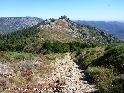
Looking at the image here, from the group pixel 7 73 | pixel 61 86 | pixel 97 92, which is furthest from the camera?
pixel 7 73

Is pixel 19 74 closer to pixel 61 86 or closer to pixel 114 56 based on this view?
pixel 61 86

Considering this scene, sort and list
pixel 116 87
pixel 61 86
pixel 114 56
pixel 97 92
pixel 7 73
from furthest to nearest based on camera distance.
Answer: pixel 114 56 → pixel 7 73 → pixel 61 86 → pixel 97 92 → pixel 116 87

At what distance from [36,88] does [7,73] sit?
5.52 m

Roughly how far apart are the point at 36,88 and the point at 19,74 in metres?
5.37

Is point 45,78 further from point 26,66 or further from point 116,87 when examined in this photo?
point 116,87

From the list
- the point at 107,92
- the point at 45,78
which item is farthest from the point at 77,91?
the point at 45,78

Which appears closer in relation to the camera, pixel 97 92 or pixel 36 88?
pixel 97 92

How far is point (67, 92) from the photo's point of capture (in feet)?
64.7

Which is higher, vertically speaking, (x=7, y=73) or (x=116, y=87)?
(x=116, y=87)

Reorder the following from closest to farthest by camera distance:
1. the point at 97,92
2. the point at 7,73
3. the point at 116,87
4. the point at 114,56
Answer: the point at 116,87, the point at 97,92, the point at 7,73, the point at 114,56

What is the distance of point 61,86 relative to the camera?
70.0 ft

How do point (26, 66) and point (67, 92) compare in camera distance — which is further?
point (26, 66)

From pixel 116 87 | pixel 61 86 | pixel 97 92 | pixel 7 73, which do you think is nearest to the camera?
pixel 116 87

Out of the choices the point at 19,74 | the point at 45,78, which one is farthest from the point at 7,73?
the point at 45,78
